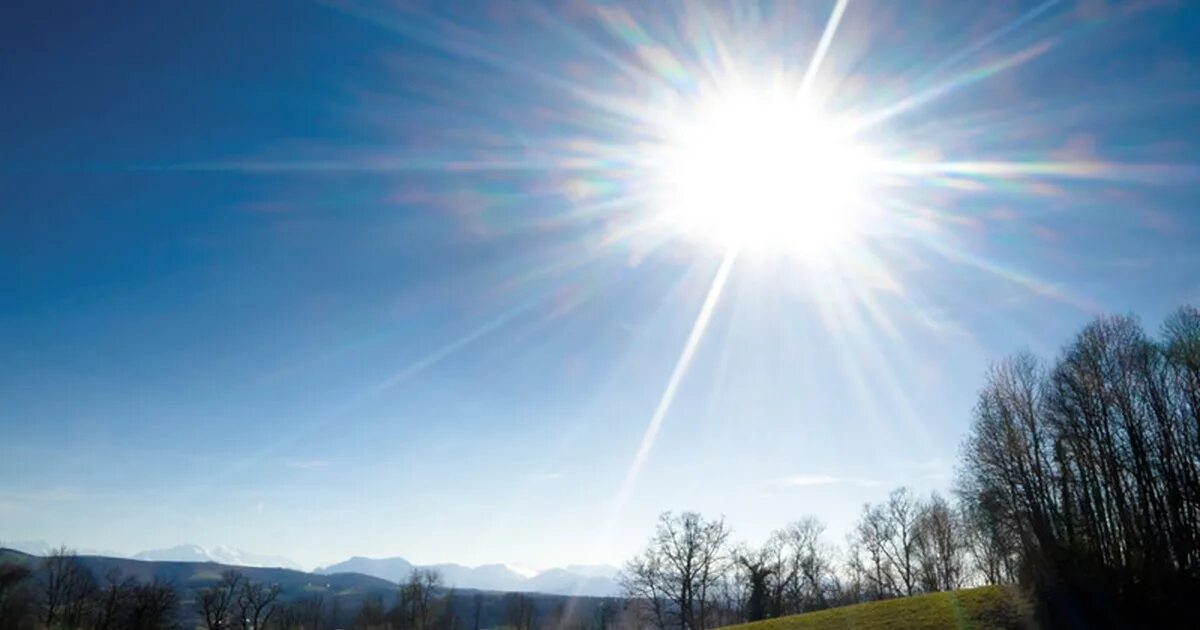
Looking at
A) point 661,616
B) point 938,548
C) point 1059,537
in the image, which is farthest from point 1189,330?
point 661,616

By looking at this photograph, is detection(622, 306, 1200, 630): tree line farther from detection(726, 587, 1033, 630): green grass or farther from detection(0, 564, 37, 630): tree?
detection(0, 564, 37, 630): tree

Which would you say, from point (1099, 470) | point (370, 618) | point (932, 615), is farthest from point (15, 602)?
point (1099, 470)

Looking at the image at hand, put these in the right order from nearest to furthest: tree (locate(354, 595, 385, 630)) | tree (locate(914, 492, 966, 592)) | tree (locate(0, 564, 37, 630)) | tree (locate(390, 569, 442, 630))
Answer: tree (locate(0, 564, 37, 630)), tree (locate(914, 492, 966, 592)), tree (locate(390, 569, 442, 630)), tree (locate(354, 595, 385, 630))

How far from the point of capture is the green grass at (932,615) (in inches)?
1146

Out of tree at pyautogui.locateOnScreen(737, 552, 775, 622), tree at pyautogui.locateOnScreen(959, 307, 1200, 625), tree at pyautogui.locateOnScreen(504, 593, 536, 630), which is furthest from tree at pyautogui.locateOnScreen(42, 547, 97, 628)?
tree at pyautogui.locateOnScreen(959, 307, 1200, 625)

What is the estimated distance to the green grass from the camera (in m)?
29.1

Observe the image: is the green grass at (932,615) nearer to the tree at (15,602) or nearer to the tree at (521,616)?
the tree at (15,602)

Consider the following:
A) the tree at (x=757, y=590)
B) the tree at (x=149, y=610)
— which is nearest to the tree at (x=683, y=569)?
the tree at (x=757, y=590)

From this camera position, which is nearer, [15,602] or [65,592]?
[15,602]

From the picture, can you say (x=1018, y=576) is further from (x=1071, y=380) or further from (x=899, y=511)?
(x=899, y=511)

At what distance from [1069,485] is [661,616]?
42.9 m

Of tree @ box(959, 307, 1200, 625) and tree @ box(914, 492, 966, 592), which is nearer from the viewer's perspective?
tree @ box(959, 307, 1200, 625)

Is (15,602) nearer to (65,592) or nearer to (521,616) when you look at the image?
(65,592)

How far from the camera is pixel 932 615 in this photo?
3177 centimetres
